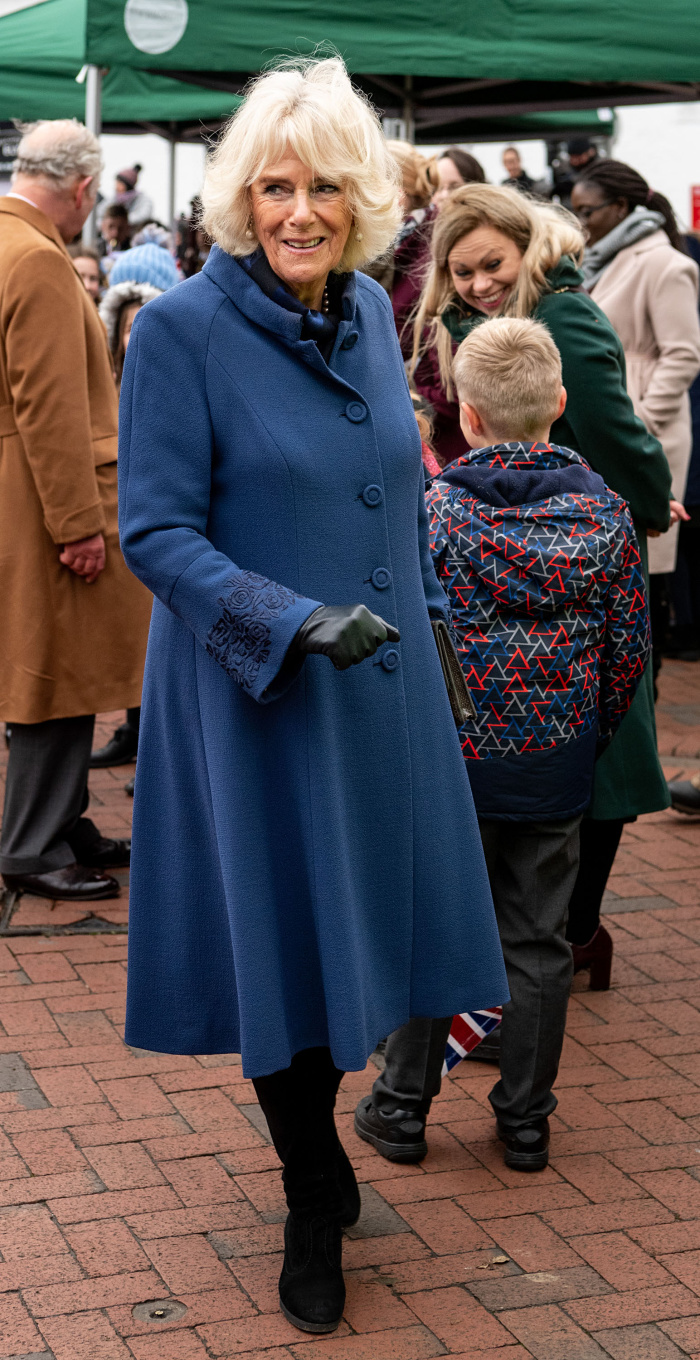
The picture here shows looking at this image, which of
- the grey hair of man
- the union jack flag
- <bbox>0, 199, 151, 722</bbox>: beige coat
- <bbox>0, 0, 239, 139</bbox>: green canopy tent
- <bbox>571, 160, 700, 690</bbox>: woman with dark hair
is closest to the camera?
the union jack flag

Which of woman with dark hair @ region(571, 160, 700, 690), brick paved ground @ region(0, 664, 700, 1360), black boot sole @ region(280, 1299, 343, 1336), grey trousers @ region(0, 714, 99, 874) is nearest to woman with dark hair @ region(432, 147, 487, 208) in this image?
woman with dark hair @ region(571, 160, 700, 690)

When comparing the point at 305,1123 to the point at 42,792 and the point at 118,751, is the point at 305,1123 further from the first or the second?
the point at 118,751

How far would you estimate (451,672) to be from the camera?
279 cm

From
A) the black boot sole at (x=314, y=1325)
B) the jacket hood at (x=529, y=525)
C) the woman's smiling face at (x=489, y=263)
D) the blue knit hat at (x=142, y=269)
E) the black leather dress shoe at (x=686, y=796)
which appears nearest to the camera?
the black boot sole at (x=314, y=1325)

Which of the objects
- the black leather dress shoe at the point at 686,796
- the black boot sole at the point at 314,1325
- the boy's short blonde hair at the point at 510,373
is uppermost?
the boy's short blonde hair at the point at 510,373

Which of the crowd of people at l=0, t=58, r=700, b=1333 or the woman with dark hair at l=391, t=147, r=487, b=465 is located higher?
the woman with dark hair at l=391, t=147, r=487, b=465

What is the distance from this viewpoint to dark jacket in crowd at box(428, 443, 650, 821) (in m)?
2.98

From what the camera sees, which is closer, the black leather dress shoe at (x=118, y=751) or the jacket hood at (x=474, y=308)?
the jacket hood at (x=474, y=308)

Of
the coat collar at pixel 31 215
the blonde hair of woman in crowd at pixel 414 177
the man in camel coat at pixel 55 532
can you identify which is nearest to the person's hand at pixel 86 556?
the man in camel coat at pixel 55 532

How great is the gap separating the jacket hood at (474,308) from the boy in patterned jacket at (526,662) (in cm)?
62

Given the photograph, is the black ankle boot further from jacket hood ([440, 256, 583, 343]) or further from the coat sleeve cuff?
jacket hood ([440, 256, 583, 343])

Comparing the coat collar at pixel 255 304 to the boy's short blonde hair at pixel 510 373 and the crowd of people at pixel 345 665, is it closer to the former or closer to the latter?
the crowd of people at pixel 345 665

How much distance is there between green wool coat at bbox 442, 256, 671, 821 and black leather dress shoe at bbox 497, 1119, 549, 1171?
73 cm

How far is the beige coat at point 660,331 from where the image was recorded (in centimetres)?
592
